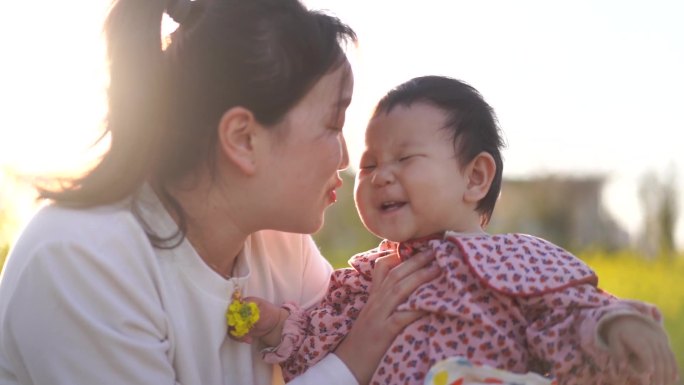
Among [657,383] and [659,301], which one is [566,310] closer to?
[657,383]

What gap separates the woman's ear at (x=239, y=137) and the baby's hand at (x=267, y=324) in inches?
14.4

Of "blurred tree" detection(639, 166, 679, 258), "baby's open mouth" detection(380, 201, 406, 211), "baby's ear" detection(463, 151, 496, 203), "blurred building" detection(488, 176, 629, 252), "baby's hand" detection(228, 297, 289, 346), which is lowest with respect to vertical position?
"blurred building" detection(488, 176, 629, 252)

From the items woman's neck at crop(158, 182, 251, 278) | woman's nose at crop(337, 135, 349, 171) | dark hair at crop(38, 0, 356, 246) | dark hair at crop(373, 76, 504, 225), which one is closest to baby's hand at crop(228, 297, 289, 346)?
woman's neck at crop(158, 182, 251, 278)

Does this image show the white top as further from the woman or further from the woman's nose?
the woman's nose

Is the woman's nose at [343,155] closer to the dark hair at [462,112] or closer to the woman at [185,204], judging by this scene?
the woman at [185,204]

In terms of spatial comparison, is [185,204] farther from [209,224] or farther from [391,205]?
[391,205]

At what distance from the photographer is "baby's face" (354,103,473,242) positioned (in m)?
2.38

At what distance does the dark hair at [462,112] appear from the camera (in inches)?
95.3

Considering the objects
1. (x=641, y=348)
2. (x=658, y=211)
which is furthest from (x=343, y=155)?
(x=658, y=211)

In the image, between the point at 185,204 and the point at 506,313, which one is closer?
the point at 506,313

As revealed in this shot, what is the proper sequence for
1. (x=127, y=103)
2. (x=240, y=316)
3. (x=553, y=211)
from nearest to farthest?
(x=127, y=103), (x=240, y=316), (x=553, y=211)

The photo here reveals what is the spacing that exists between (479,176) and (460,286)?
36 cm

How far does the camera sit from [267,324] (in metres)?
2.51

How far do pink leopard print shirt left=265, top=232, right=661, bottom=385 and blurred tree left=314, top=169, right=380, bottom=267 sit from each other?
20.6ft
